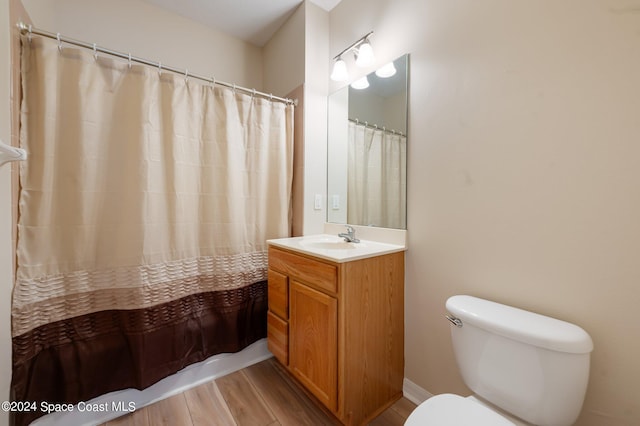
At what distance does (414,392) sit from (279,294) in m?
0.96

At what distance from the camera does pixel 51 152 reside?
3.84 ft

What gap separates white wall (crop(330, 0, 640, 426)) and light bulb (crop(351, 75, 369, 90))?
0.87ft

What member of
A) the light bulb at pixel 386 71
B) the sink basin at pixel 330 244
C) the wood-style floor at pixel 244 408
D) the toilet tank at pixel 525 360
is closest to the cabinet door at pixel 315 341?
the wood-style floor at pixel 244 408

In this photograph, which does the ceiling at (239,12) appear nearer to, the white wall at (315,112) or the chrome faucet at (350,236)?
the white wall at (315,112)

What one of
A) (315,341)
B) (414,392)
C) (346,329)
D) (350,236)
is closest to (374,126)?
(350,236)

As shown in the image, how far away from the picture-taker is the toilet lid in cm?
78

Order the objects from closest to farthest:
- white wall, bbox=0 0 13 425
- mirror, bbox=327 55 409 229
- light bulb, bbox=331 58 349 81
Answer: white wall, bbox=0 0 13 425
mirror, bbox=327 55 409 229
light bulb, bbox=331 58 349 81

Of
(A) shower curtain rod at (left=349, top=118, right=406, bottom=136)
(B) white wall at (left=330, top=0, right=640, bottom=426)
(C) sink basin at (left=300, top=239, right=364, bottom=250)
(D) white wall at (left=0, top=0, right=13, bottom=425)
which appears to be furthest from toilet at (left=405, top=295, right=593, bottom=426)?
(D) white wall at (left=0, top=0, right=13, bottom=425)

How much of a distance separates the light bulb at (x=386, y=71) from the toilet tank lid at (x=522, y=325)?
51.3 inches

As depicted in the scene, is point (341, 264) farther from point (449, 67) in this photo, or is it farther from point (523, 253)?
point (449, 67)

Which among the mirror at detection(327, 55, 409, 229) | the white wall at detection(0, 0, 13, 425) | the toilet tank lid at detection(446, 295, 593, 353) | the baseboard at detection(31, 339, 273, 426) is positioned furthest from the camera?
the mirror at detection(327, 55, 409, 229)

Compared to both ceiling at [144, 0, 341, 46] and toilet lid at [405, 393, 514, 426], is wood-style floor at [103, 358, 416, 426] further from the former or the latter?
ceiling at [144, 0, 341, 46]

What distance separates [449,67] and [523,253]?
941 millimetres

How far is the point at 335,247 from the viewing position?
5.49ft
